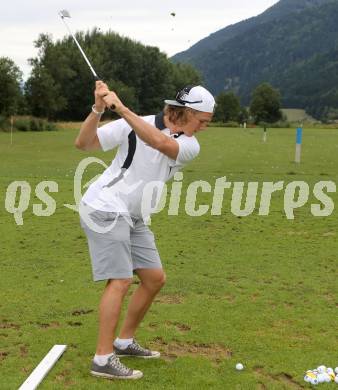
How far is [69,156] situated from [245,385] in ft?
78.8

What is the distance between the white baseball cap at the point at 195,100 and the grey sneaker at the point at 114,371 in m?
2.10

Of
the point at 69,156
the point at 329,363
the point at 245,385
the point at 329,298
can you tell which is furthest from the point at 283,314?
the point at 69,156

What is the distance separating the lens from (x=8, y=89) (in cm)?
7250

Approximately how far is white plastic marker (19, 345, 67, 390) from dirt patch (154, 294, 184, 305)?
1.75m

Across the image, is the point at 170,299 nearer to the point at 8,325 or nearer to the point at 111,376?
the point at 8,325

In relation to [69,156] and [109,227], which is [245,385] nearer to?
[109,227]

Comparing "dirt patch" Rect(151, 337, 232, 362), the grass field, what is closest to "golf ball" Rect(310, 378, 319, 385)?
the grass field

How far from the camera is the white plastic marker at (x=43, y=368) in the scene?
15.6ft

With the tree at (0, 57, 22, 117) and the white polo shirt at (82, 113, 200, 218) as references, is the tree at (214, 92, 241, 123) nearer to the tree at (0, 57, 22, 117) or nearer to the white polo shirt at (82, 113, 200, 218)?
the tree at (0, 57, 22, 117)

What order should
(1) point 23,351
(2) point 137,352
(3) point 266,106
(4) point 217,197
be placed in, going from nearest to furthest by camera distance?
(2) point 137,352, (1) point 23,351, (4) point 217,197, (3) point 266,106

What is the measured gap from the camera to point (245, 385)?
16.2 feet

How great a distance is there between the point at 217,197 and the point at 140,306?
925 cm

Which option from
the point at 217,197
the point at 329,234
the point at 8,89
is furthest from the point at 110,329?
the point at 8,89

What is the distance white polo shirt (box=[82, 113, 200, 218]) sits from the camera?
485 centimetres
